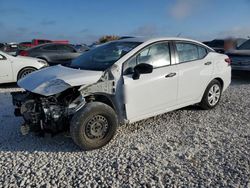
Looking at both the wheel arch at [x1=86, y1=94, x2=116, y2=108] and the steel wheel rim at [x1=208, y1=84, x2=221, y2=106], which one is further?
the steel wheel rim at [x1=208, y1=84, x2=221, y2=106]

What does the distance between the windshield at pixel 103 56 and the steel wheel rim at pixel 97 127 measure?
780 mm

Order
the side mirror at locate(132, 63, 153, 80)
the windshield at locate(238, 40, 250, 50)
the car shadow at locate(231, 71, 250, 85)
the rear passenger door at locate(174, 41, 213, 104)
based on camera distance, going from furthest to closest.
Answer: the windshield at locate(238, 40, 250, 50)
the car shadow at locate(231, 71, 250, 85)
the rear passenger door at locate(174, 41, 213, 104)
the side mirror at locate(132, 63, 153, 80)

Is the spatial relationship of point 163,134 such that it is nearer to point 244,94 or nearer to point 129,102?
point 129,102

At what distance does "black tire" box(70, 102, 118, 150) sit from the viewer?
408cm

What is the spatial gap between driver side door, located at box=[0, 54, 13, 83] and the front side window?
5.68m

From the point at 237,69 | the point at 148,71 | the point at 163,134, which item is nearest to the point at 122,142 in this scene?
the point at 163,134

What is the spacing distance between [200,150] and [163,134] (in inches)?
31.6

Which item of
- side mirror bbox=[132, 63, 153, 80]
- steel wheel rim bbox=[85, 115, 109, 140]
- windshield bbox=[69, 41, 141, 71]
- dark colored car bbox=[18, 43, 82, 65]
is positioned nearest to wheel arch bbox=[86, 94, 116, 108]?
steel wheel rim bbox=[85, 115, 109, 140]

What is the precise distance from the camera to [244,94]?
7902 millimetres

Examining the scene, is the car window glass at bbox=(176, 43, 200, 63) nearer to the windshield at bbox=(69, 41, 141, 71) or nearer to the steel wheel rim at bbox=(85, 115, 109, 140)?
the windshield at bbox=(69, 41, 141, 71)

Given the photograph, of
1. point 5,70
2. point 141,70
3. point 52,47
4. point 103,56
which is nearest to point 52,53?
point 52,47

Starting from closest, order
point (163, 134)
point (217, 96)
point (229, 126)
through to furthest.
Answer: point (163, 134) → point (229, 126) → point (217, 96)

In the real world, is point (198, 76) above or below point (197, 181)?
above

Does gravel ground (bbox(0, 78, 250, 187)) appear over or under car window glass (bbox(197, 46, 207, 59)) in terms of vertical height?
under
